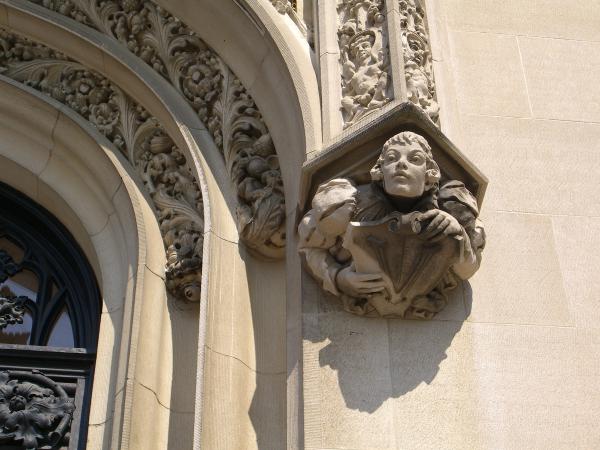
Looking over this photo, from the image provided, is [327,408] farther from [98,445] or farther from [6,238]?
[6,238]

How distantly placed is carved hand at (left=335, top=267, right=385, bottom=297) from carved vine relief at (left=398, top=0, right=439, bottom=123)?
3.41 feet

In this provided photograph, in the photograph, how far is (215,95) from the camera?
6.39m

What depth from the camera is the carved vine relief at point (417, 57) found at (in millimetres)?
5352

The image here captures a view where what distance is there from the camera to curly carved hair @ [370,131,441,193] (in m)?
4.80

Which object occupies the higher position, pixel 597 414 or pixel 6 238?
pixel 6 238

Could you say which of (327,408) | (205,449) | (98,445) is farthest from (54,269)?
(327,408)

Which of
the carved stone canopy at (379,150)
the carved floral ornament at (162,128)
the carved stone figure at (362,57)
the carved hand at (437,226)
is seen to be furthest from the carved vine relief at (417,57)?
the carved floral ornament at (162,128)

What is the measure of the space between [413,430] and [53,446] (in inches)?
106

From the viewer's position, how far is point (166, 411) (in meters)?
5.64

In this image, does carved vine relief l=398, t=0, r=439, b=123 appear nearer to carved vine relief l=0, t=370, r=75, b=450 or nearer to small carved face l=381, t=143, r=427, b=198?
small carved face l=381, t=143, r=427, b=198

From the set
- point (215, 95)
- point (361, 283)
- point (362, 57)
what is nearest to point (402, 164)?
point (361, 283)

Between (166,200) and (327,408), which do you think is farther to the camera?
(166,200)

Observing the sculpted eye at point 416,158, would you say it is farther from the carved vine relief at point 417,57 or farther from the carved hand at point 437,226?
the carved vine relief at point 417,57

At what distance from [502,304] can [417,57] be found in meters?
1.50
